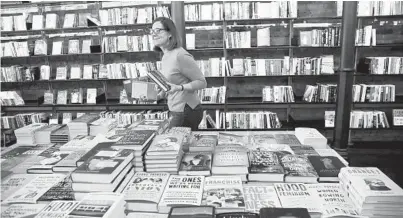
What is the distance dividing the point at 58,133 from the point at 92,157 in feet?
2.73

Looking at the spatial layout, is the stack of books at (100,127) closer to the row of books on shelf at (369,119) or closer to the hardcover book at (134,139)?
the hardcover book at (134,139)

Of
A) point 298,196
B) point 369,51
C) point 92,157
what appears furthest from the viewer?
point 369,51

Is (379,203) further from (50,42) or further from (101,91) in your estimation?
(50,42)

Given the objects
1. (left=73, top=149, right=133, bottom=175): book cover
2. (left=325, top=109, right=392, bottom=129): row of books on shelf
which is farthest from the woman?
(left=325, top=109, right=392, bottom=129): row of books on shelf

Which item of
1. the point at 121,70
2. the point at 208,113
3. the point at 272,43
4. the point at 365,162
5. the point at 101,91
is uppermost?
the point at 272,43

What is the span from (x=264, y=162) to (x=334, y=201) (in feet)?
1.37

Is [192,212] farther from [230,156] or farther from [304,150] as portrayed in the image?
[304,150]

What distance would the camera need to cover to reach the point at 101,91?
208 inches

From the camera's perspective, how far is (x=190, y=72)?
259 centimetres

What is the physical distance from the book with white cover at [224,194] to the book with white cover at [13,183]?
932 millimetres

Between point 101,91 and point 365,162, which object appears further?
point 101,91

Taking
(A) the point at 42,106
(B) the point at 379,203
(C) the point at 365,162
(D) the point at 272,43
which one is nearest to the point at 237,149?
(B) the point at 379,203

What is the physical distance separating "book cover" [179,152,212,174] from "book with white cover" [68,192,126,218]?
0.48 m

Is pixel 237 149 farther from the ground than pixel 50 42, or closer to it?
closer to it
